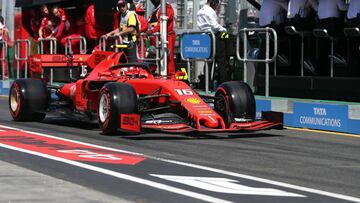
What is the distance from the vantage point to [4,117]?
47.7 feet

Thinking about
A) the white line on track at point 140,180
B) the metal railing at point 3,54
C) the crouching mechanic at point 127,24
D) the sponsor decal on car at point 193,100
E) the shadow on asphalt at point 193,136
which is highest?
the crouching mechanic at point 127,24

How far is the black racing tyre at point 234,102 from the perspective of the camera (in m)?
11.6

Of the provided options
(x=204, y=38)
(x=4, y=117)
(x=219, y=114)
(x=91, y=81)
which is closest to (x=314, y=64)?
(x=204, y=38)

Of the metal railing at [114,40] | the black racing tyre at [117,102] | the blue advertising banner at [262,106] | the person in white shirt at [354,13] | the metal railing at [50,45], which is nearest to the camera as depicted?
the black racing tyre at [117,102]

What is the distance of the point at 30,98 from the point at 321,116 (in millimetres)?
4863

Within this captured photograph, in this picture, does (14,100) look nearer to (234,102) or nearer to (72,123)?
(72,123)

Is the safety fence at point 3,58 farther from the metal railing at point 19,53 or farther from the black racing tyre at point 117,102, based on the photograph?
the black racing tyre at point 117,102

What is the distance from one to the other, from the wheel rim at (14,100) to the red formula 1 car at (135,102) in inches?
0.7

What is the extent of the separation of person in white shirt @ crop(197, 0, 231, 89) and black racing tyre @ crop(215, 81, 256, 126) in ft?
12.5

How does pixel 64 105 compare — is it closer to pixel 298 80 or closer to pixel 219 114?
pixel 219 114

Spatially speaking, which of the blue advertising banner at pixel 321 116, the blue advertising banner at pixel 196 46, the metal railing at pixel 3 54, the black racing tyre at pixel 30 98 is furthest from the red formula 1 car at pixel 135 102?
the metal railing at pixel 3 54

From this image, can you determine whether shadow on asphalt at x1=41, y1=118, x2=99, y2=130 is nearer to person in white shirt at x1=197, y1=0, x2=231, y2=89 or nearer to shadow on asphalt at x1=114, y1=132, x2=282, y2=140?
shadow on asphalt at x1=114, y1=132, x2=282, y2=140

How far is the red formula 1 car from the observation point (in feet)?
35.8

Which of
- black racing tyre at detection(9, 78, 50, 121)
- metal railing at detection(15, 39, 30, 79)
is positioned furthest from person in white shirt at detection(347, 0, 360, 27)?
metal railing at detection(15, 39, 30, 79)
